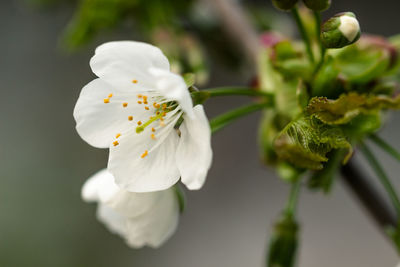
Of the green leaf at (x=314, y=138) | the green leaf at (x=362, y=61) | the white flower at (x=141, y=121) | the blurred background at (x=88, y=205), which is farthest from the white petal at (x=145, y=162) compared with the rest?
the blurred background at (x=88, y=205)

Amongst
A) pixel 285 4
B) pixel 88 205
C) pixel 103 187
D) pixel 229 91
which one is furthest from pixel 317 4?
pixel 88 205

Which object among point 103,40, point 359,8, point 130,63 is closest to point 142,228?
point 130,63

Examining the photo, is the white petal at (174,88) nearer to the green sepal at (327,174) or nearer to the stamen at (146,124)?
the stamen at (146,124)

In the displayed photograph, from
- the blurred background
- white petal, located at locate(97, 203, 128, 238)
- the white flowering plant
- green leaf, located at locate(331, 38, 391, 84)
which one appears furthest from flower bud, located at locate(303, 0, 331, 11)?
the blurred background

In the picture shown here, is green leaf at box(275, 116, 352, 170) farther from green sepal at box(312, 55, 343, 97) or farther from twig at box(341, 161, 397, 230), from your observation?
twig at box(341, 161, 397, 230)

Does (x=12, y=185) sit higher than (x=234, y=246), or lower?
higher

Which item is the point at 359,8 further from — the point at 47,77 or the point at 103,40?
the point at 47,77
